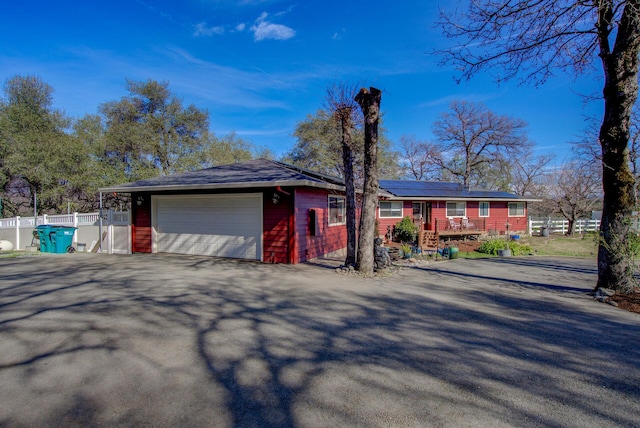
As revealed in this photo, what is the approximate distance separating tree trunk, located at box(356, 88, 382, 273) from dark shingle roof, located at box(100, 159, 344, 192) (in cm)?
147

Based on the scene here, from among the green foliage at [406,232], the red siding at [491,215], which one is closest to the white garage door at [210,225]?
the green foliage at [406,232]

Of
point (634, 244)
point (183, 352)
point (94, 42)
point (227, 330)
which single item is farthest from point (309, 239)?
point (94, 42)

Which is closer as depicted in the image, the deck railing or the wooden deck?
the wooden deck

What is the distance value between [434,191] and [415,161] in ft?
52.1

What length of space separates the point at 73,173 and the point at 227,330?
60.4ft

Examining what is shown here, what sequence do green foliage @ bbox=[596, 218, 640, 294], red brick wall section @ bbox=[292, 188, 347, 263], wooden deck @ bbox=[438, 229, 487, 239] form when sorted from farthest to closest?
wooden deck @ bbox=[438, 229, 487, 239] < red brick wall section @ bbox=[292, 188, 347, 263] < green foliage @ bbox=[596, 218, 640, 294]

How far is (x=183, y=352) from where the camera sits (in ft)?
11.0

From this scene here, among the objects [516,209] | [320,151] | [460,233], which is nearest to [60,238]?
[460,233]

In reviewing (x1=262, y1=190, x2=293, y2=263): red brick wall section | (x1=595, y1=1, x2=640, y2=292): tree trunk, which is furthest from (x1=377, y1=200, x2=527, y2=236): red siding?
(x1=595, y1=1, x2=640, y2=292): tree trunk

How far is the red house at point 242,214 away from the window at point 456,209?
9.98 m

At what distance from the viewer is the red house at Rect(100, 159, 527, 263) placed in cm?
896

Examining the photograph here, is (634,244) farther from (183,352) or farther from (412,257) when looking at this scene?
(183,352)

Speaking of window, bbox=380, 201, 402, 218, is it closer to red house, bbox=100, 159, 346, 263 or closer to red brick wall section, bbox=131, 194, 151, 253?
red house, bbox=100, 159, 346, 263

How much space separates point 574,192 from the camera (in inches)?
784
